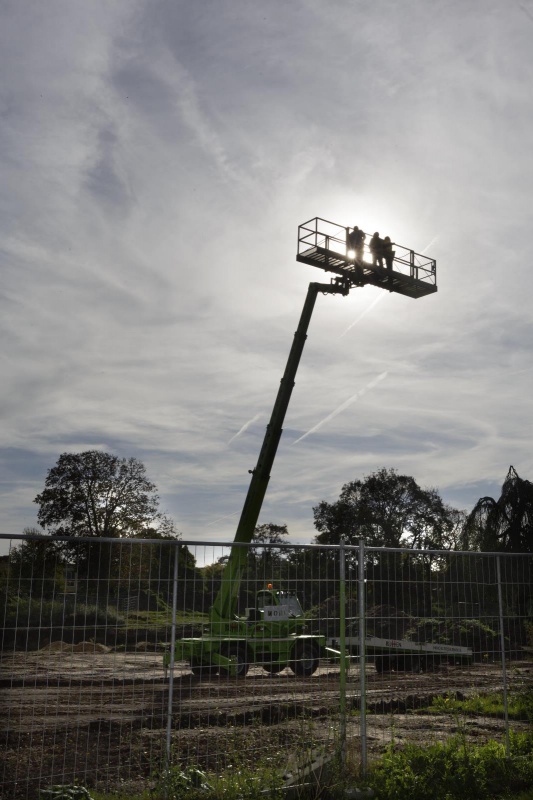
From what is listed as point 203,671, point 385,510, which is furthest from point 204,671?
point 385,510

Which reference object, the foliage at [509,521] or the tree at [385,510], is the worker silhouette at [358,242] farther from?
the tree at [385,510]

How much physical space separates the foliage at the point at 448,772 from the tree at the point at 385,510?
50.3m

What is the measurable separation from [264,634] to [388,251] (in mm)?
14886

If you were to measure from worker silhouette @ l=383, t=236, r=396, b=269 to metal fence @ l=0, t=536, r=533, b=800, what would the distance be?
46.0ft

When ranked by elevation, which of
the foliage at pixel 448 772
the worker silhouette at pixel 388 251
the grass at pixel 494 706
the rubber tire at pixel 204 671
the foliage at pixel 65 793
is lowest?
the foliage at pixel 448 772

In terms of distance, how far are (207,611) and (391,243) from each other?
16813 millimetres

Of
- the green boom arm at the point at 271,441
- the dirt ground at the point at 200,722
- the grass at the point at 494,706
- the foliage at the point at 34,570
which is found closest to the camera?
the foliage at the point at 34,570

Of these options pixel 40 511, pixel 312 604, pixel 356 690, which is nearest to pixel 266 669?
pixel 356 690

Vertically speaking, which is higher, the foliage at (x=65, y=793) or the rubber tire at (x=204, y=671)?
the rubber tire at (x=204, y=671)

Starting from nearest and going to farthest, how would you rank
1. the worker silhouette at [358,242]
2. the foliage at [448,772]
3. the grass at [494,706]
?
the foliage at [448,772], the grass at [494,706], the worker silhouette at [358,242]

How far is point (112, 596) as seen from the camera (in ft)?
22.0

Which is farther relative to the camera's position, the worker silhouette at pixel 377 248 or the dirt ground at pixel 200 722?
the worker silhouette at pixel 377 248

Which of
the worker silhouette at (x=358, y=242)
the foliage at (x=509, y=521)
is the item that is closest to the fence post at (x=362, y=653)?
the worker silhouette at (x=358, y=242)

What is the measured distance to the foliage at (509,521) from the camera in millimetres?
26875
